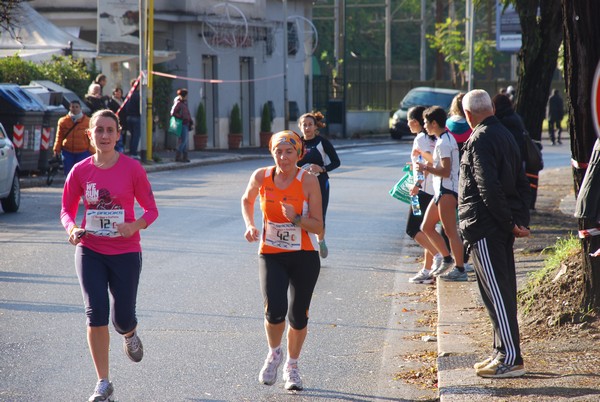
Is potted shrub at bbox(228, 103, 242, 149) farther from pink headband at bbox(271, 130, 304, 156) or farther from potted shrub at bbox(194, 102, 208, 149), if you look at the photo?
pink headband at bbox(271, 130, 304, 156)

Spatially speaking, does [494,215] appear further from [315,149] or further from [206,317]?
[315,149]

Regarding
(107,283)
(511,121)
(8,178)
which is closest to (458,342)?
(107,283)

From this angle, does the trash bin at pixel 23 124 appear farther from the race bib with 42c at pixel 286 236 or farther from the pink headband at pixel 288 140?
the race bib with 42c at pixel 286 236

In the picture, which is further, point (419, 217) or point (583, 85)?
point (419, 217)

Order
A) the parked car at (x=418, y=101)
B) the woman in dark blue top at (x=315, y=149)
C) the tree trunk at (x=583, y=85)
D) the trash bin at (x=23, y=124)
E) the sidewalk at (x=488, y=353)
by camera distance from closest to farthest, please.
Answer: the sidewalk at (x=488, y=353)
the tree trunk at (x=583, y=85)
the woman in dark blue top at (x=315, y=149)
the trash bin at (x=23, y=124)
the parked car at (x=418, y=101)

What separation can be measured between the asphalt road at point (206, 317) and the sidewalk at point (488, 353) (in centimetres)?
25

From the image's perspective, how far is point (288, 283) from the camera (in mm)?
6645

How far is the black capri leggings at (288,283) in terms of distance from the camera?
6.52 metres

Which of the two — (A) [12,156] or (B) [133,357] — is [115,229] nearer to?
(B) [133,357]

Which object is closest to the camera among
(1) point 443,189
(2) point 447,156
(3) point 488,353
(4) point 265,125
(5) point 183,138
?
(3) point 488,353

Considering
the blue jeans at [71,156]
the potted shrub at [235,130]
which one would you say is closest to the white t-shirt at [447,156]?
the blue jeans at [71,156]

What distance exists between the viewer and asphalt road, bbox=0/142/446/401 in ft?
21.8

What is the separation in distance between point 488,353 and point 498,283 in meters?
0.72

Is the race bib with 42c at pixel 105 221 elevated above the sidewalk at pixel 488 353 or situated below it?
above
